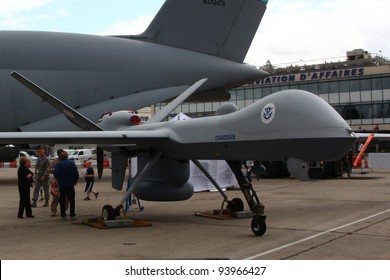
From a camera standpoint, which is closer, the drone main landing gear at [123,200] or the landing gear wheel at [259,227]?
the landing gear wheel at [259,227]

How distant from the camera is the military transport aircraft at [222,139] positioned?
793cm

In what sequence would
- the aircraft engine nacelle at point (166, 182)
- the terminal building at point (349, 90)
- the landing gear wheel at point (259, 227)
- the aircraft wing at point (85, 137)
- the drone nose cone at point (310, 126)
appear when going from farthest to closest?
1. the terminal building at point (349, 90)
2. the aircraft engine nacelle at point (166, 182)
3. the aircraft wing at point (85, 137)
4. the landing gear wheel at point (259, 227)
5. the drone nose cone at point (310, 126)

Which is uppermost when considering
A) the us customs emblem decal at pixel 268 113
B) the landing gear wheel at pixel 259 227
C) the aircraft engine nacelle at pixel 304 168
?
the us customs emblem decal at pixel 268 113

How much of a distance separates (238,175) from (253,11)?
17709 mm

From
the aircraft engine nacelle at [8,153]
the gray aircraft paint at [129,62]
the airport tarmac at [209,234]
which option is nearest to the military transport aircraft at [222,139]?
the airport tarmac at [209,234]

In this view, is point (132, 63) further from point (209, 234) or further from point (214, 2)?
point (209, 234)

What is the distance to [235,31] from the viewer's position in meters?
25.7

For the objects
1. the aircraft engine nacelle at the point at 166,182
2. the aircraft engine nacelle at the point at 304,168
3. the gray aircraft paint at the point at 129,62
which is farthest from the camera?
the gray aircraft paint at the point at 129,62

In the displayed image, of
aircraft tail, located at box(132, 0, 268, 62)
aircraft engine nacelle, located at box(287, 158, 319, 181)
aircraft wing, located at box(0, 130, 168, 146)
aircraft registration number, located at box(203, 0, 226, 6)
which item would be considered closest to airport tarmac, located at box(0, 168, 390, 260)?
aircraft engine nacelle, located at box(287, 158, 319, 181)

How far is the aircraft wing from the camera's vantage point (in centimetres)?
925

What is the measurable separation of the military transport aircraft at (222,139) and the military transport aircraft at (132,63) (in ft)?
35.7

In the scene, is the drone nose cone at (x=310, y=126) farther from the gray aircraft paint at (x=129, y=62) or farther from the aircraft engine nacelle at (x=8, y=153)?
the aircraft engine nacelle at (x=8, y=153)

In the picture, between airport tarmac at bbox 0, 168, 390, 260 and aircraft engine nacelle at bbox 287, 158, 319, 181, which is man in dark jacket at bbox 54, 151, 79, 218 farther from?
aircraft engine nacelle at bbox 287, 158, 319, 181

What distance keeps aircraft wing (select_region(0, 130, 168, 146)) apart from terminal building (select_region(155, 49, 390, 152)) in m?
41.8
